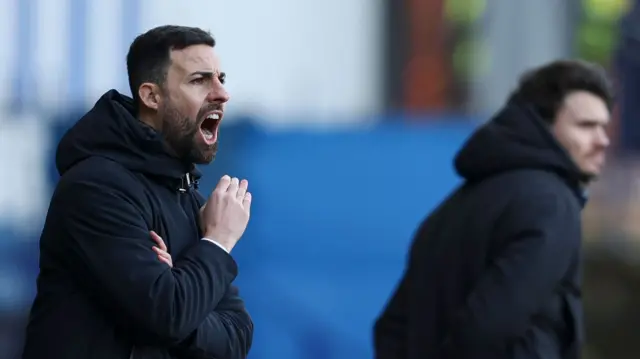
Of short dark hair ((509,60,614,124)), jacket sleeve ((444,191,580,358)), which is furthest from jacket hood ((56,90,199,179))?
short dark hair ((509,60,614,124))

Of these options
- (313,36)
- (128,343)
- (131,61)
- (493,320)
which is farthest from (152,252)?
(313,36)

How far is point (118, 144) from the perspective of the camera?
106 inches

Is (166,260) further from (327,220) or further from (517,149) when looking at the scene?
(327,220)

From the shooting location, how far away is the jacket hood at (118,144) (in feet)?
8.86

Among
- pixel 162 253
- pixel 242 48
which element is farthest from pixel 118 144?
pixel 242 48

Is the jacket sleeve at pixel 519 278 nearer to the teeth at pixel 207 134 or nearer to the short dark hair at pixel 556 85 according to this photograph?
the short dark hair at pixel 556 85

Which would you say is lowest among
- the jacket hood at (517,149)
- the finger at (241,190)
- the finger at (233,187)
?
the jacket hood at (517,149)

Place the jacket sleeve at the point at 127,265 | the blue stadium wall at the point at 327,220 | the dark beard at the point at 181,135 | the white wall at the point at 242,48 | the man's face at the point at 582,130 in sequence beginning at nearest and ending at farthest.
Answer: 1. the jacket sleeve at the point at 127,265
2. the dark beard at the point at 181,135
3. the man's face at the point at 582,130
4. the blue stadium wall at the point at 327,220
5. the white wall at the point at 242,48

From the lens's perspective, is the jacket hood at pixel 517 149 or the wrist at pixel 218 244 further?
the jacket hood at pixel 517 149

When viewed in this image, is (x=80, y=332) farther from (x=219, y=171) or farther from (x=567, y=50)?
(x=567, y=50)

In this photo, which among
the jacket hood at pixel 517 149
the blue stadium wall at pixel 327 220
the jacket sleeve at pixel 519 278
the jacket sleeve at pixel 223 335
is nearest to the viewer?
the jacket sleeve at pixel 223 335

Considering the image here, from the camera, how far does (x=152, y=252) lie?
2.60 metres

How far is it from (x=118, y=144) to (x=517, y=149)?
4.47 ft

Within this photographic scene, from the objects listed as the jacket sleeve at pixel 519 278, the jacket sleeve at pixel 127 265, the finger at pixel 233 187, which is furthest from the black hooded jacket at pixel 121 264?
the jacket sleeve at pixel 519 278
